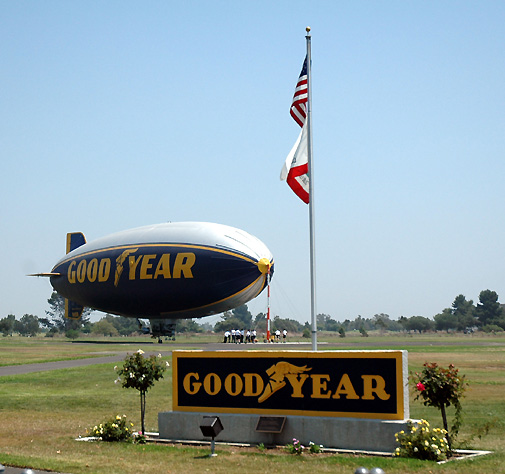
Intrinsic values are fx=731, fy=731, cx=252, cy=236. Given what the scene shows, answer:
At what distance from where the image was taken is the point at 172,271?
59312 mm

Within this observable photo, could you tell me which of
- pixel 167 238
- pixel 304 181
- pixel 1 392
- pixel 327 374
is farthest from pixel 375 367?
pixel 167 238

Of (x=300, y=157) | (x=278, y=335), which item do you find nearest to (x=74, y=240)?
(x=278, y=335)

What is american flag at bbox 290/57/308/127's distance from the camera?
23.6m

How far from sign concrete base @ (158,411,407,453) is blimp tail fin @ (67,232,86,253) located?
67239mm

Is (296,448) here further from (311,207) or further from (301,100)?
(301,100)

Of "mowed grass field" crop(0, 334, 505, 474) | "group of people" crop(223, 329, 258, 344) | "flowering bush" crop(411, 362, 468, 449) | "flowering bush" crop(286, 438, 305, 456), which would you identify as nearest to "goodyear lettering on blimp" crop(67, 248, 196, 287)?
"mowed grass field" crop(0, 334, 505, 474)

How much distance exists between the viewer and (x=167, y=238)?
6100 centimetres

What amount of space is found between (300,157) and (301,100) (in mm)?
1944

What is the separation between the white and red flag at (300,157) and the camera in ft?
76.1

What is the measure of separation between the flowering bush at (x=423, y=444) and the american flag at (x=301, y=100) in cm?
1064

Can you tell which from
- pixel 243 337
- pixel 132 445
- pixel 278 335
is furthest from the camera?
pixel 278 335

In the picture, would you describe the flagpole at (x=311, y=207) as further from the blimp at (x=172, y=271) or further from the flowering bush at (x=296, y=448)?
the blimp at (x=172, y=271)

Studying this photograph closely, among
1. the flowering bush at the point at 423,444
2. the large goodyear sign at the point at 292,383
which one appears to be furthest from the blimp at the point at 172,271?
the flowering bush at the point at 423,444

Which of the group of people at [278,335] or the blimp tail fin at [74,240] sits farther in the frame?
the group of people at [278,335]
